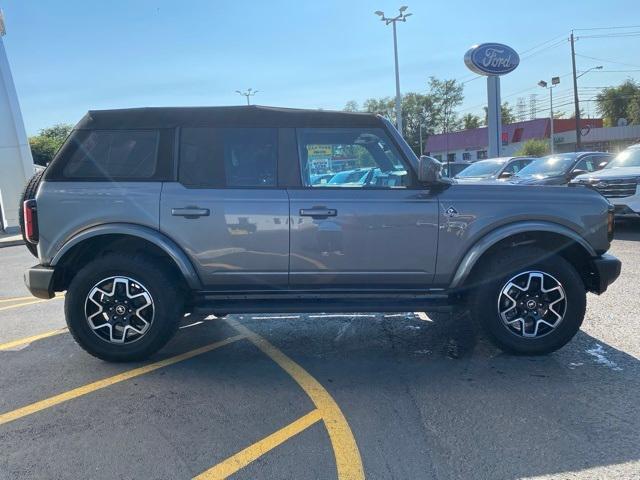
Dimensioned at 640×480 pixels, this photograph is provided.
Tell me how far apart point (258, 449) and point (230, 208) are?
190 cm

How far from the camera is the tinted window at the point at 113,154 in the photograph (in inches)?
167

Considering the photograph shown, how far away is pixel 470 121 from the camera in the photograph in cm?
8269

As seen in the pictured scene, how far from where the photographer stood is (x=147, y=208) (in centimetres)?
413

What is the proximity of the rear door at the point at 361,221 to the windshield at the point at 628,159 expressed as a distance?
8.87 meters

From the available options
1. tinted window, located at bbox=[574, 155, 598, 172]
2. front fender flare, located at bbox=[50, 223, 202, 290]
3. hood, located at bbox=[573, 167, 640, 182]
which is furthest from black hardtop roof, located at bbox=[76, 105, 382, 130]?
tinted window, located at bbox=[574, 155, 598, 172]

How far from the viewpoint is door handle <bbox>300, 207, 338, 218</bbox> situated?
4.08 m

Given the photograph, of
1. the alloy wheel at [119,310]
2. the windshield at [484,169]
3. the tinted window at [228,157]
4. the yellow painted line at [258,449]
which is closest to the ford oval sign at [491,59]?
the windshield at [484,169]

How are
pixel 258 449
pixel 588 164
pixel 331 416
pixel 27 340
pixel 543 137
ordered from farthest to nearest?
pixel 543 137 → pixel 588 164 → pixel 27 340 → pixel 331 416 → pixel 258 449

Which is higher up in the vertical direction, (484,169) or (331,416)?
(484,169)

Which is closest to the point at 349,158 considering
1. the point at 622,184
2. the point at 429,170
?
the point at 429,170

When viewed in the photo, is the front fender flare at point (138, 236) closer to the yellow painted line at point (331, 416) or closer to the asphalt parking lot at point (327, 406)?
the asphalt parking lot at point (327, 406)

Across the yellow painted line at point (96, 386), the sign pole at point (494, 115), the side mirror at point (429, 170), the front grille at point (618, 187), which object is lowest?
the yellow painted line at point (96, 386)

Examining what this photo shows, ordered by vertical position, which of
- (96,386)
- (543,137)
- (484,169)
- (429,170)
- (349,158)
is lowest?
(96,386)

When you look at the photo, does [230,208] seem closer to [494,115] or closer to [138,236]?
[138,236]
